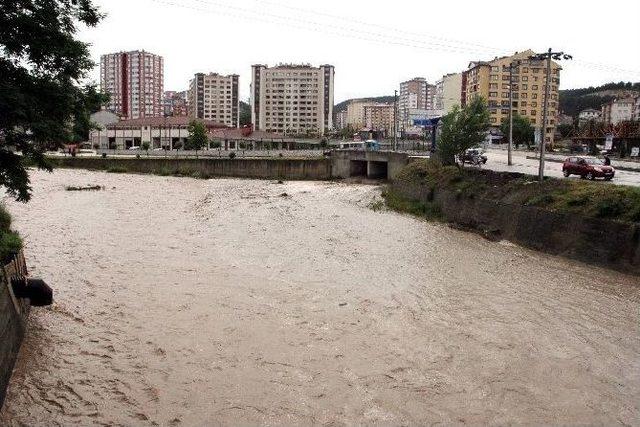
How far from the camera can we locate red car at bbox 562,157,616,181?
106ft

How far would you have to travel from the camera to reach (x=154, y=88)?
195 metres

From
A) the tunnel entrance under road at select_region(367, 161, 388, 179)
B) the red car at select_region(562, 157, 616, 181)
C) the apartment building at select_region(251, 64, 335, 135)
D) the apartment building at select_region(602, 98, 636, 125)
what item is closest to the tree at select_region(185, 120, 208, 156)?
the tunnel entrance under road at select_region(367, 161, 388, 179)

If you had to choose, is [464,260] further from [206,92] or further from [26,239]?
[206,92]

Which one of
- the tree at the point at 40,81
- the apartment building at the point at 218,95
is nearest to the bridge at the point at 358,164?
the tree at the point at 40,81

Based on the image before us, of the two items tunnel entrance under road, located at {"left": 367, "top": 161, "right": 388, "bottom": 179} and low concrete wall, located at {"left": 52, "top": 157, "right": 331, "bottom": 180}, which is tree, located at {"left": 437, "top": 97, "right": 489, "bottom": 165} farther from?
low concrete wall, located at {"left": 52, "top": 157, "right": 331, "bottom": 180}

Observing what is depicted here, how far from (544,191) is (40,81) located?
23.0m

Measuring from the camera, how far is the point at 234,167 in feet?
225

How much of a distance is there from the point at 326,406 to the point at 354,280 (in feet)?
30.5

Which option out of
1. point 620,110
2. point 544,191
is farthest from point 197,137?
point 620,110

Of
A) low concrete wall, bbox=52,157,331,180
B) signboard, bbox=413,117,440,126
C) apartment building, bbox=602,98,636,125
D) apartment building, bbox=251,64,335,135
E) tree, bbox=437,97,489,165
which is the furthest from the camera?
apartment building, bbox=251,64,335,135

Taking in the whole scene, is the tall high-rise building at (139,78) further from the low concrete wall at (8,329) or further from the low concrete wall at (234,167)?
the low concrete wall at (8,329)

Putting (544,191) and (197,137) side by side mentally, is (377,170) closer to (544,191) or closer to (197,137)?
(197,137)

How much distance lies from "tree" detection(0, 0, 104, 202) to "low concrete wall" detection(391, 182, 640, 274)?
18715 millimetres

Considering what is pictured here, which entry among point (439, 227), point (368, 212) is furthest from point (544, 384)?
point (368, 212)
